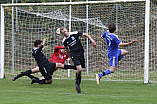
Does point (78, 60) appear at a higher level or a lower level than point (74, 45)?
lower

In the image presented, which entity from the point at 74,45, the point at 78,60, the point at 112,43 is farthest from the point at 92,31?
the point at 78,60

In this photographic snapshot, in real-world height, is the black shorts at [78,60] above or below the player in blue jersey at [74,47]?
below

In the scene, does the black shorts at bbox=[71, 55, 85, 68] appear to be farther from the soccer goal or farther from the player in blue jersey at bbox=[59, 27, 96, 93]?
the soccer goal

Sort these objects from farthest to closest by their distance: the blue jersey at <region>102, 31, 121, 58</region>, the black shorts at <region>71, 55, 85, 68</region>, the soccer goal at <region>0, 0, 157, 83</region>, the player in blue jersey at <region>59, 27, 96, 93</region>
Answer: the soccer goal at <region>0, 0, 157, 83</region>
the blue jersey at <region>102, 31, 121, 58</region>
the player in blue jersey at <region>59, 27, 96, 93</region>
the black shorts at <region>71, 55, 85, 68</region>

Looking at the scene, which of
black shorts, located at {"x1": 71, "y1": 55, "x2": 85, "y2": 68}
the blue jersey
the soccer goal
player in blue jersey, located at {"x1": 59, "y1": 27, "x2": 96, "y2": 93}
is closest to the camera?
black shorts, located at {"x1": 71, "y1": 55, "x2": 85, "y2": 68}

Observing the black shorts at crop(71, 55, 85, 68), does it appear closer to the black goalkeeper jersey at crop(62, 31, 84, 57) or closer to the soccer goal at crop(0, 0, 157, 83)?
the black goalkeeper jersey at crop(62, 31, 84, 57)

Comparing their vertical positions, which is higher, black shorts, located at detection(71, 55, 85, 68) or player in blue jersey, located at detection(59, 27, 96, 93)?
player in blue jersey, located at detection(59, 27, 96, 93)

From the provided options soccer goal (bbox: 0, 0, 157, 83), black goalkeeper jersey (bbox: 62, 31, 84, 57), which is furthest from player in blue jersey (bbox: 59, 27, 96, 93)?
soccer goal (bbox: 0, 0, 157, 83)

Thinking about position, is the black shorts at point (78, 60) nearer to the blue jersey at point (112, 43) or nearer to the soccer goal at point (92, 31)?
the blue jersey at point (112, 43)

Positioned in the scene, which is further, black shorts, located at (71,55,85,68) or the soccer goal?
the soccer goal

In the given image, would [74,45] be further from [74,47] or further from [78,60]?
[78,60]

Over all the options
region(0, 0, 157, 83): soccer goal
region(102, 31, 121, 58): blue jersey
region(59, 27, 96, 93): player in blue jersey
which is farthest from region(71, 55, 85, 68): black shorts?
region(0, 0, 157, 83): soccer goal

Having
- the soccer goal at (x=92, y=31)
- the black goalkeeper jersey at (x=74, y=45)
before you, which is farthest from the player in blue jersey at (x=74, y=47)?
the soccer goal at (x=92, y=31)

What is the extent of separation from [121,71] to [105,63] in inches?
29.7
